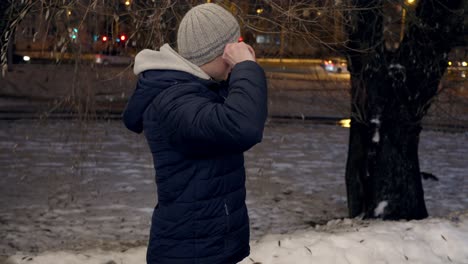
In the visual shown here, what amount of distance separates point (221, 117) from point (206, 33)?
35cm

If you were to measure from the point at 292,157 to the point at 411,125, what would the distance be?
19.4 feet

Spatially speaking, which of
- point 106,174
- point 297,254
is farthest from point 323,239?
point 106,174

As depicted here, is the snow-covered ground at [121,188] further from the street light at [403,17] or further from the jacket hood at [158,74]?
the jacket hood at [158,74]

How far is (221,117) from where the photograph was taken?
87.8 inches

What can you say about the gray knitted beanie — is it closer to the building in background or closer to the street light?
the building in background

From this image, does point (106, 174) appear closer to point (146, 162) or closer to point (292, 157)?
point (146, 162)

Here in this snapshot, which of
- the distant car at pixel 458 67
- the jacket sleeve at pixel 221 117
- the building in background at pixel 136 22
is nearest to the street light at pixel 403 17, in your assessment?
the distant car at pixel 458 67

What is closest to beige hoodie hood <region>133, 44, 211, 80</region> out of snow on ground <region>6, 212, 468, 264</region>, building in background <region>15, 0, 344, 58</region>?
building in background <region>15, 0, 344, 58</region>

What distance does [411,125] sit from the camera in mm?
8633

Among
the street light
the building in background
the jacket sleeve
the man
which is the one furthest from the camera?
the street light

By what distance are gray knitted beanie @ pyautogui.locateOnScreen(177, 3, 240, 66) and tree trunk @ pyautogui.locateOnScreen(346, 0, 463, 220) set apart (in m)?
5.40

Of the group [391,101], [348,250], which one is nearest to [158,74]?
[348,250]

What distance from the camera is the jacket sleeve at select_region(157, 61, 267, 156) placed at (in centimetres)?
223

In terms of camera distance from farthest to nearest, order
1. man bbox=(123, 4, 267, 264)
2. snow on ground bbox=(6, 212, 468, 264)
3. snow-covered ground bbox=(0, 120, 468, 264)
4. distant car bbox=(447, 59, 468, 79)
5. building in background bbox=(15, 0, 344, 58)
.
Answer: distant car bbox=(447, 59, 468, 79), snow-covered ground bbox=(0, 120, 468, 264), building in background bbox=(15, 0, 344, 58), snow on ground bbox=(6, 212, 468, 264), man bbox=(123, 4, 267, 264)
